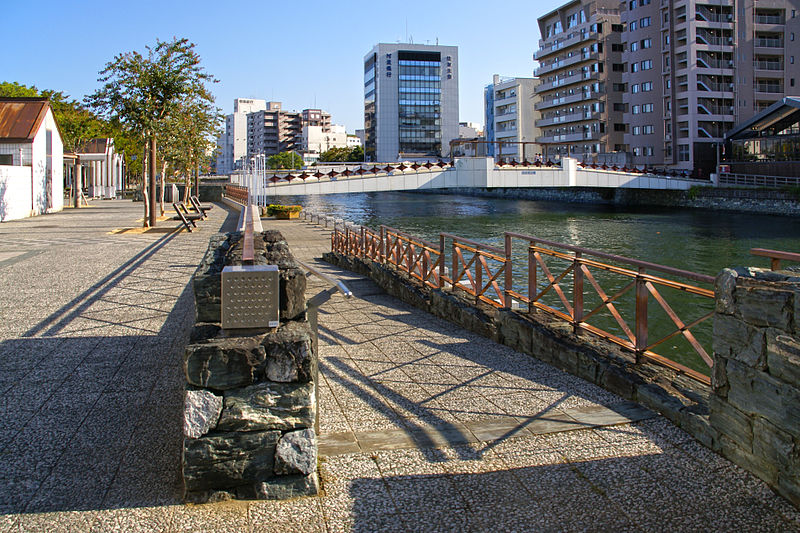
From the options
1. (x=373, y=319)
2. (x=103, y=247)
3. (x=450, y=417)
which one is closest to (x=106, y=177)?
(x=103, y=247)

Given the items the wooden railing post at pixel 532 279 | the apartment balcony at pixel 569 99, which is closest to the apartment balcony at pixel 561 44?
the apartment balcony at pixel 569 99

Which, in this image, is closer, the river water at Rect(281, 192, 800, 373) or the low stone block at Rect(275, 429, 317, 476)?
the low stone block at Rect(275, 429, 317, 476)

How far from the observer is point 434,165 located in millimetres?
43312

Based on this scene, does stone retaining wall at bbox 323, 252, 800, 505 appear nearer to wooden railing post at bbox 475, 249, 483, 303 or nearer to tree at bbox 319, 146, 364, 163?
wooden railing post at bbox 475, 249, 483, 303

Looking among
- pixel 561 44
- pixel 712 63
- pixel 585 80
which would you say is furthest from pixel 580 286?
pixel 561 44

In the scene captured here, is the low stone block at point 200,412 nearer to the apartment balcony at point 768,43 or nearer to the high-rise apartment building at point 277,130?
the apartment balcony at point 768,43

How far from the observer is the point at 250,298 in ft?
13.0

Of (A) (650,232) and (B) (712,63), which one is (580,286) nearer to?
(A) (650,232)

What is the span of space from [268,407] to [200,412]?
1.15 ft

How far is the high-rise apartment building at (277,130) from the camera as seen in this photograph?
6949 inches

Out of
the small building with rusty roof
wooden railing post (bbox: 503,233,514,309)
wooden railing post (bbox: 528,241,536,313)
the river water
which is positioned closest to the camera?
wooden railing post (bbox: 528,241,536,313)

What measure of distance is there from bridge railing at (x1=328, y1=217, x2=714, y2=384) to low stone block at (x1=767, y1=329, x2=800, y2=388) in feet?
3.11

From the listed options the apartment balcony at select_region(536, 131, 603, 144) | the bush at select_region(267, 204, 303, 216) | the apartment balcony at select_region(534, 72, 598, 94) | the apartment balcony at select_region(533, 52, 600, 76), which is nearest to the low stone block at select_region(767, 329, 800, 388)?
the bush at select_region(267, 204, 303, 216)

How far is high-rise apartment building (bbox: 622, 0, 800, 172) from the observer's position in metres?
63.3
